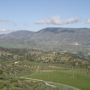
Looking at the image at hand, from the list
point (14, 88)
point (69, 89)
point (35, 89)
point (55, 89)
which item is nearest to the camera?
point (14, 88)

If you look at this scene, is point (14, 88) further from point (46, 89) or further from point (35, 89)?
point (46, 89)

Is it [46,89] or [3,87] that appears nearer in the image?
[3,87]

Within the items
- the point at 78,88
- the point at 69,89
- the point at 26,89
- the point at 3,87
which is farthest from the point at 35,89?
the point at 78,88

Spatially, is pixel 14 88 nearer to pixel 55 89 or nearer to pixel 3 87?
pixel 3 87

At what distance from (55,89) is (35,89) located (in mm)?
18358

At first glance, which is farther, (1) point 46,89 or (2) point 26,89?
(1) point 46,89

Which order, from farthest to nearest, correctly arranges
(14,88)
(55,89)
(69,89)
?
1. (69,89)
2. (55,89)
3. (14,88)

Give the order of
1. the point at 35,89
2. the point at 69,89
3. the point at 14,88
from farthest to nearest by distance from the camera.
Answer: the point at 69,89 → the point at 35,89 → the point at 14,88

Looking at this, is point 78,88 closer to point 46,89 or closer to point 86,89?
point 86,89

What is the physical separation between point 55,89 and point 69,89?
37.0 ft

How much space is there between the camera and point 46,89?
378 ft

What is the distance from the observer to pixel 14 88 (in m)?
102

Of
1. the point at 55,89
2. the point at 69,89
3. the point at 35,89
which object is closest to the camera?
the point at 35,89

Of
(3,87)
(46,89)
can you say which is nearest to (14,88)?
(3,87)
